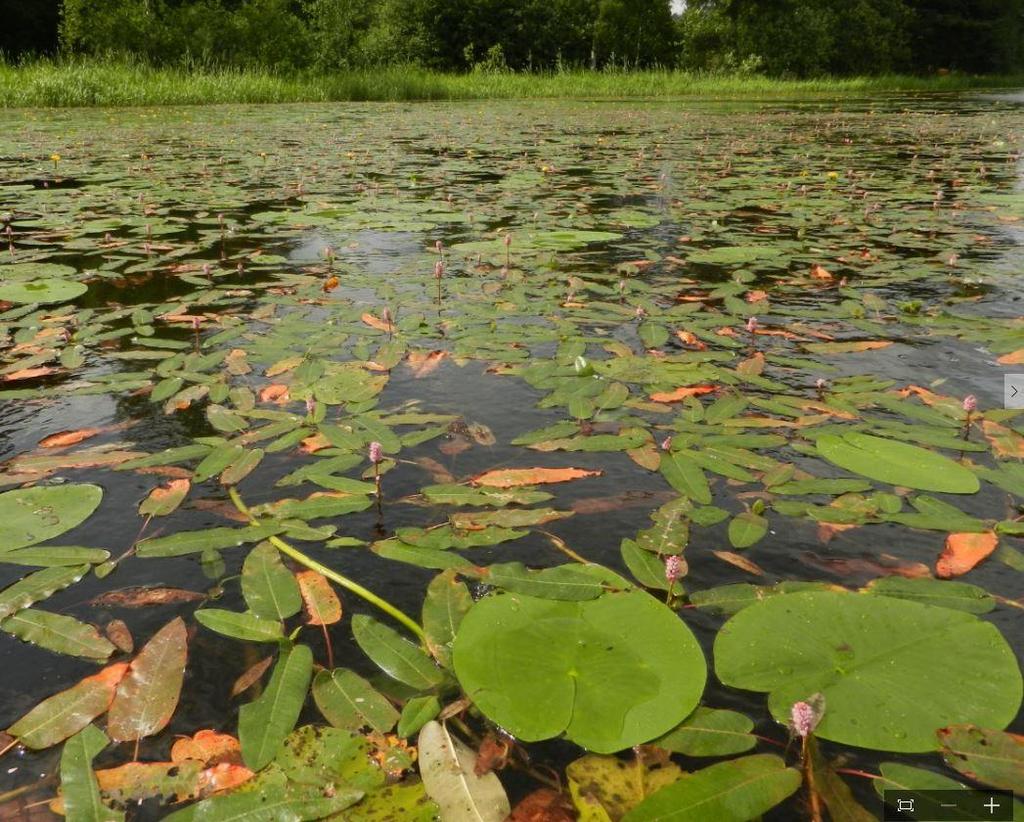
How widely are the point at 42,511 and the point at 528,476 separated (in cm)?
91

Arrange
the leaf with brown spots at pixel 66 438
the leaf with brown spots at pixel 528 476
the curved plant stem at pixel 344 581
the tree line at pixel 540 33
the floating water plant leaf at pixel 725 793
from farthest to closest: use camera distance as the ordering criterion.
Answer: the tree line at pixel 540 33 < the leaf with brown spots at pixel 66 438 < the leaf with brown spots at pixel 528 476 < the curved plant stem at pixel 344 581 < the floating water plant leaf at pixel 725 793

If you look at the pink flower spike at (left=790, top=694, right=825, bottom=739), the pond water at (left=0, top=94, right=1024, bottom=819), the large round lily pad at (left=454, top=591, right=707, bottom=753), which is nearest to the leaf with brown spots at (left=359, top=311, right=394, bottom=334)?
the pond water at (left=0, top=94, right=1024, bottom=819)

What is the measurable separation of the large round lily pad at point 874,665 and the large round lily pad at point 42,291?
103 inches

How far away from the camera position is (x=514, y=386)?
6.22 feet

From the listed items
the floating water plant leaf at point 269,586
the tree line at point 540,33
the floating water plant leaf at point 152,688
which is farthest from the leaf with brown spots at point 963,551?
the tree line at point 540,33

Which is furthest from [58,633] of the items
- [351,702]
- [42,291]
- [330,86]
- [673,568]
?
[330,86]

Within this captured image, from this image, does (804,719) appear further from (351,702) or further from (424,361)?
(424,361)

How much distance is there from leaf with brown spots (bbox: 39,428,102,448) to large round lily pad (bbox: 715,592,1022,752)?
145 centimetres

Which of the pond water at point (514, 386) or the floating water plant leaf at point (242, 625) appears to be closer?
the floating water plant leaf at point (242, 625)

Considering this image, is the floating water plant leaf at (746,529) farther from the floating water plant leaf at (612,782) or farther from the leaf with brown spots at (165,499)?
the leaf with brown spots at (165,499)

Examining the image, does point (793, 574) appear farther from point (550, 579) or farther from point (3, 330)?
point (3, 330)

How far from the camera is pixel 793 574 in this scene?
3.81 ft

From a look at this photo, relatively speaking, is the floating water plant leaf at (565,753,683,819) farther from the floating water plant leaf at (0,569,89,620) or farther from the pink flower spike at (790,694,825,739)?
the floating water plant leaf at (0,569,89,620)

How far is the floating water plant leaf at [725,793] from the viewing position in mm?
736
